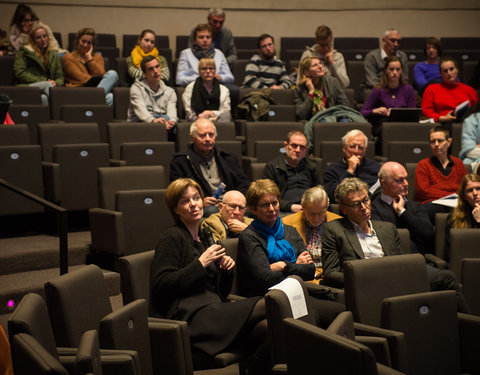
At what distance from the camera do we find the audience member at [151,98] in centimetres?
378

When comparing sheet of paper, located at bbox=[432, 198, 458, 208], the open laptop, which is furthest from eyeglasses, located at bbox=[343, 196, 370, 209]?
the open laptop

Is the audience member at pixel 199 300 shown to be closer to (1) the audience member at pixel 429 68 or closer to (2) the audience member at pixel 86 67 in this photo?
(2) the audience member at pixel 86 67

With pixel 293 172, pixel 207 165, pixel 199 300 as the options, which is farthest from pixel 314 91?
pixel 199 300

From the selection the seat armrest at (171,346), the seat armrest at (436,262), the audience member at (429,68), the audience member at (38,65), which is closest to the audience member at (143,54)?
the audience member at (38,65)

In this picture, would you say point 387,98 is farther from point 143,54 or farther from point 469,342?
point 469,342

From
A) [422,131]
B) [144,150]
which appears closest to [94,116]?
[144,150]

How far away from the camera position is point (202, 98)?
3887 millimetres

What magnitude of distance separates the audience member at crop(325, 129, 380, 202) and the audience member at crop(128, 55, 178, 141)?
1.02 m

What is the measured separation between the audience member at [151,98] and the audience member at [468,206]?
64.9 inches

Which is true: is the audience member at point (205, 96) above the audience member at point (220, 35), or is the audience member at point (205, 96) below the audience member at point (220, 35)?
below

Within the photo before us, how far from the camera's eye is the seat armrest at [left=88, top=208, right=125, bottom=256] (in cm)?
275

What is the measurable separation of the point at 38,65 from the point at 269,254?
2.50 meters

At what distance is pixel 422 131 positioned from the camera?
3.81 metres

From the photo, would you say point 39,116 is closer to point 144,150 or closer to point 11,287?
point 144,150
